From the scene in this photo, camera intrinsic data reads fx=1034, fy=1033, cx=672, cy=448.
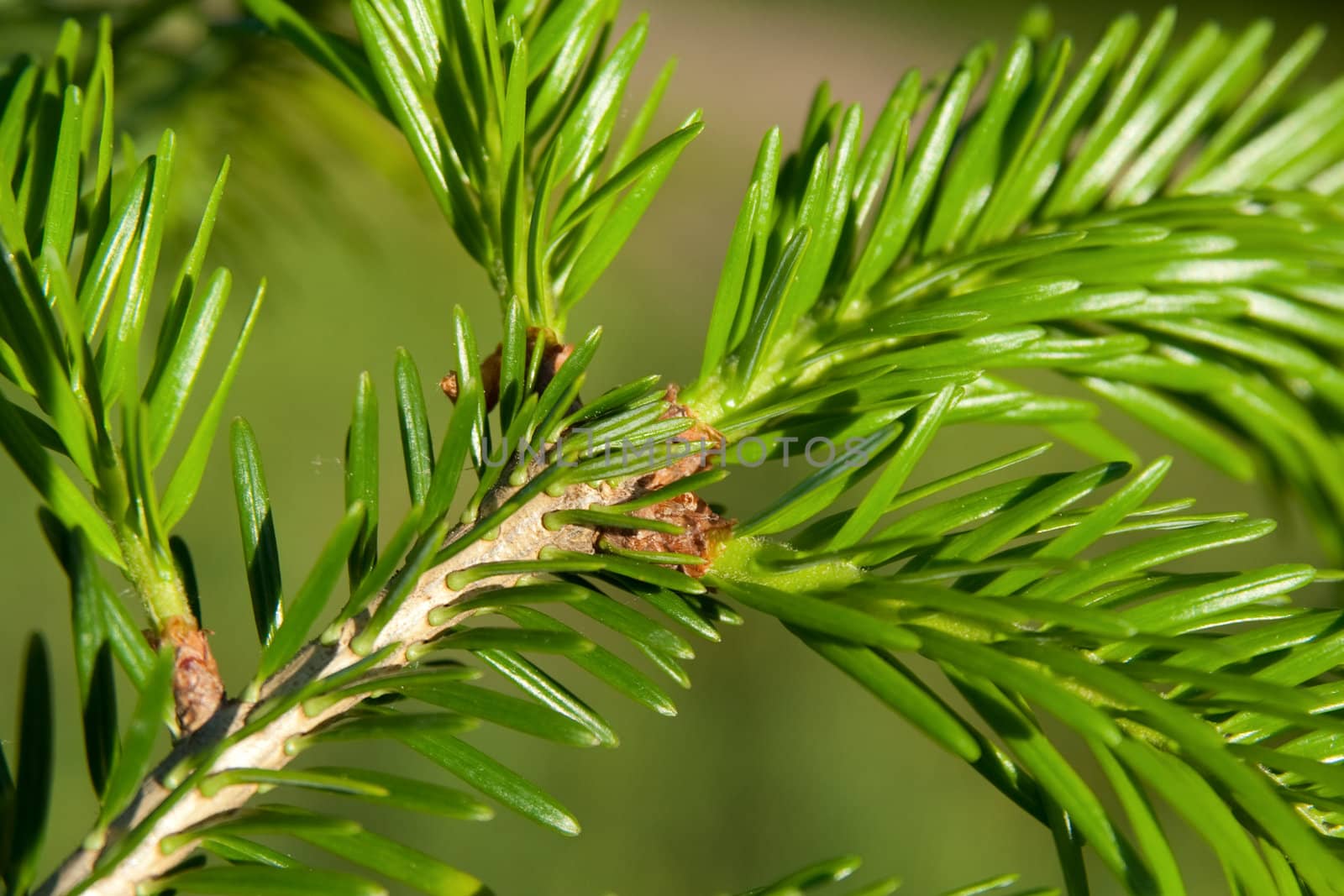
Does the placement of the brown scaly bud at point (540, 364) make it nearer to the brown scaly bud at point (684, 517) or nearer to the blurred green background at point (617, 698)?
the brown scaly bud at point (684, 517)

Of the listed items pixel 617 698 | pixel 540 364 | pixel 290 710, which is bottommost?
pixel 290 710

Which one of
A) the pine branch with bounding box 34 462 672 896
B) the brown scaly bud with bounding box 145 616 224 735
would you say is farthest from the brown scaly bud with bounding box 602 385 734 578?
the brown scaly bud with bounding box 145 616 224 735

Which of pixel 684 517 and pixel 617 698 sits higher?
pixel 617 698

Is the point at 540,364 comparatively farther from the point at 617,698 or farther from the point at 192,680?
the point at 617,698

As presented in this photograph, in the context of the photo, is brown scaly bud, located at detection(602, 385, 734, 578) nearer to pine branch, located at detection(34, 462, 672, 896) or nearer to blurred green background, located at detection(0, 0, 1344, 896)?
pine branch, located at detection(34, 462, 672, 896)

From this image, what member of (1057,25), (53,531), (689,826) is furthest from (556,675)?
(1057,25)

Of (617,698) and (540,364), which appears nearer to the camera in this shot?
(540,364)

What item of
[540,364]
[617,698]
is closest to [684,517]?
[540,364]

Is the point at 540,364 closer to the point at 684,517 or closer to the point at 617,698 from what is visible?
the point at 684,517

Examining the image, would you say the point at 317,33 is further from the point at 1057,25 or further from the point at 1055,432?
the point at 1057,25
